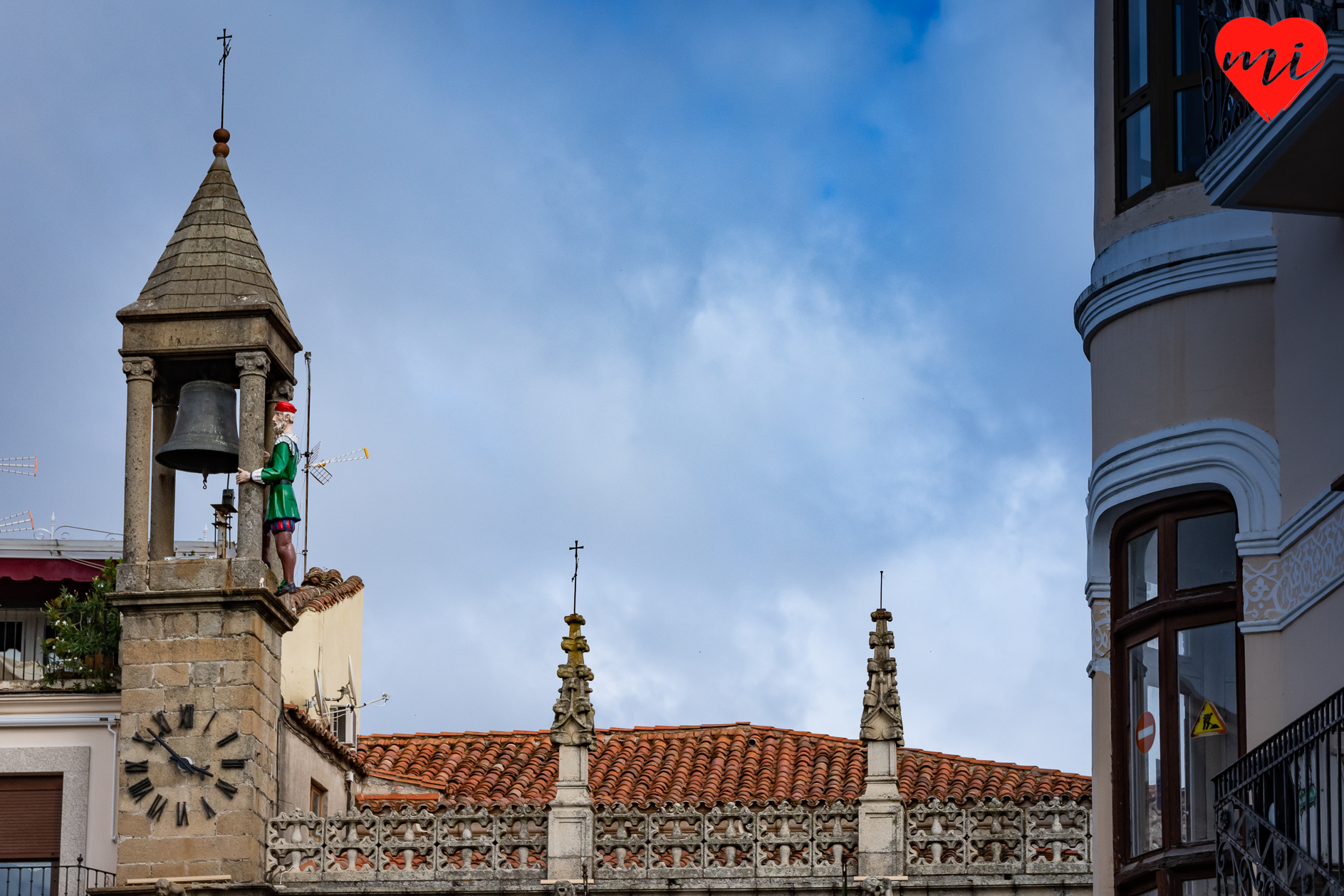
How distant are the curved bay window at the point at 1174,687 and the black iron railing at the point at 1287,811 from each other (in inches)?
48.3

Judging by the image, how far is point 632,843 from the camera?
2041cm

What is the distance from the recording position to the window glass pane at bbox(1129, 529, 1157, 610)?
37.5 feet

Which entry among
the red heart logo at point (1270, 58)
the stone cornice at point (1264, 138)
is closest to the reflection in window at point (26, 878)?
the stone cornice at point (1264, 138)

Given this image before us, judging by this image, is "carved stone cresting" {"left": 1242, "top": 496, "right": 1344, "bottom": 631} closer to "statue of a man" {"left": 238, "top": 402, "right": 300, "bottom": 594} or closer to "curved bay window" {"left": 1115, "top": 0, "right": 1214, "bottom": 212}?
"curved bay window" {"left": 1115, "top": 0, "right": 1214, "bottom": 212}

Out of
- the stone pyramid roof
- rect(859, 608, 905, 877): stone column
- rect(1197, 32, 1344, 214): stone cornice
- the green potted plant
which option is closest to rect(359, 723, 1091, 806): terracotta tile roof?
rect(859, 608, 905, 877): stone column

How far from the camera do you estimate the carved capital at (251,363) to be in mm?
21375

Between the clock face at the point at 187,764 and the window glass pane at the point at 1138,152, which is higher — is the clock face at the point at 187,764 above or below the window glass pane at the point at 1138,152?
below

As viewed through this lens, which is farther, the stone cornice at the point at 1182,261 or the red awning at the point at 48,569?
the red awning at the point at 48,569

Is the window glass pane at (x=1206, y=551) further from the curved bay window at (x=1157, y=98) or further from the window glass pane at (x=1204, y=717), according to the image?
the curved bay window at (x=1157, y=98)

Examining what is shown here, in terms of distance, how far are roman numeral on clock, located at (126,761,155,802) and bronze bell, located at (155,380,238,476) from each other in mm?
3193

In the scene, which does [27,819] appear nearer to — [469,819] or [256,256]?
[469,819]

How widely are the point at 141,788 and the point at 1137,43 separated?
12.4m

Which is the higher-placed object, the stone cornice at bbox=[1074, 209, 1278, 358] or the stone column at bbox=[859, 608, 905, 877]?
the stone cornice at bbox=[1074, 209, 1278, 358]

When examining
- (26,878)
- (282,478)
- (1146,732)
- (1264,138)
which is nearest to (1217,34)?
(1264,138)
